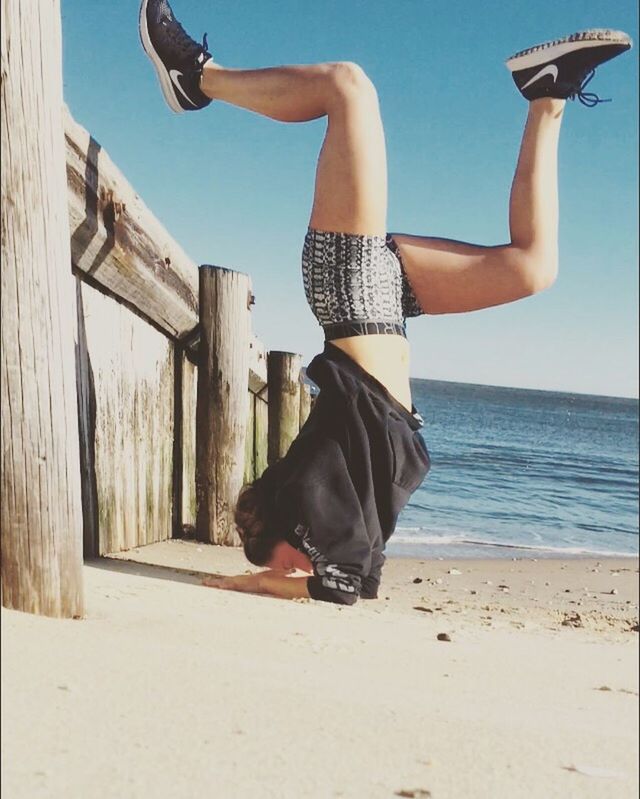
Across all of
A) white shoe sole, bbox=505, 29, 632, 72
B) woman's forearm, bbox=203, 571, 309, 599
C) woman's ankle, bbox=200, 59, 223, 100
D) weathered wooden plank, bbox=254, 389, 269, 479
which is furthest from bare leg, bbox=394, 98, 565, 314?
weathered wooden plank, bbox=254, 389, 269, 479

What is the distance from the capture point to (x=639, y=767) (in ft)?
5.77

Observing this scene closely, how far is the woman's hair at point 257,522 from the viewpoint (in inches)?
126

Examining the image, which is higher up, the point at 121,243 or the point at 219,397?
the point at 121,243

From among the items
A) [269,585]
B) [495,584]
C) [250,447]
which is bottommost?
[495,584]

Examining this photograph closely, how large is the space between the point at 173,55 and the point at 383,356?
142 cm

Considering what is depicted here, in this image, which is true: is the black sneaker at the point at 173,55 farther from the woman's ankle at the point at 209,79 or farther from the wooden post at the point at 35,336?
the wooden post at the point at 35,336

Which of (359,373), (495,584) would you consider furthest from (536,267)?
(495,584)

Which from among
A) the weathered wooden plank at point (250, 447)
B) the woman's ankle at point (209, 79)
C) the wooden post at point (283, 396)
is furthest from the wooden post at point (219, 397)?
the wooden post at point (283, 396)

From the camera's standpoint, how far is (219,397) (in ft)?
15.4

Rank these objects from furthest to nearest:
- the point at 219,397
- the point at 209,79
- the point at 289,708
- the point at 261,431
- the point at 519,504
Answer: the point at 519,504, the point at 261,431, the point at 219,397, the point at 209,79, the point at 289,708

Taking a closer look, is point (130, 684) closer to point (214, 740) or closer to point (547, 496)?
point (214, 740)

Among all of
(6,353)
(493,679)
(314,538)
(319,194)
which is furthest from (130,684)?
(319,194)

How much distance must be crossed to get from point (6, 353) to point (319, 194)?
144cm

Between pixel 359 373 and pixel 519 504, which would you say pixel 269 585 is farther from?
pixel 519 504
